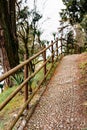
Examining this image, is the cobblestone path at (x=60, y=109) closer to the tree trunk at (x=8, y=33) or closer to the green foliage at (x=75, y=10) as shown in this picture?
the tree trunk at (x=8, y=33)

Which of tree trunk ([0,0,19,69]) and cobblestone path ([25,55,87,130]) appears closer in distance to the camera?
cobblestone path ([25,55,87,130])

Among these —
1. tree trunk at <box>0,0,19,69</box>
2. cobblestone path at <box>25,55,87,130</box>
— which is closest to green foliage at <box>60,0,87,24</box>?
tree trunk at <box>0,0,19,69</box>

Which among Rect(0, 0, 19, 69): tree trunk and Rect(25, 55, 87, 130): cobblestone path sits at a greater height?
Rect(0, 0, 19, 69): tree trunk

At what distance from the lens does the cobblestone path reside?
5.50 meters

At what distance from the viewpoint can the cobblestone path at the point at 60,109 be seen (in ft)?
18.0

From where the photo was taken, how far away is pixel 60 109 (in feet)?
20.8

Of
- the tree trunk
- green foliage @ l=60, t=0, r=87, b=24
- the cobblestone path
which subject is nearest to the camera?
the cobblestone path

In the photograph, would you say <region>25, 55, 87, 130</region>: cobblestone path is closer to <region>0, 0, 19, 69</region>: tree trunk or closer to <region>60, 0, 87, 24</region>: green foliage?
<region>0, 0, 19, 69</region>: tree trunk

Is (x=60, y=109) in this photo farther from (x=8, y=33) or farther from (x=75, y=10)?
(x=75, y=10)

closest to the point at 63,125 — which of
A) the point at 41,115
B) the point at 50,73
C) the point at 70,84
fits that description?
the point at 41,115

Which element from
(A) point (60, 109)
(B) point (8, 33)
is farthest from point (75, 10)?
(A) point (60, 109)

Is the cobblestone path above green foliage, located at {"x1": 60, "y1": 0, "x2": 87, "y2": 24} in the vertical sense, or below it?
below

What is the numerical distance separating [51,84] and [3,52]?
284 centimetres

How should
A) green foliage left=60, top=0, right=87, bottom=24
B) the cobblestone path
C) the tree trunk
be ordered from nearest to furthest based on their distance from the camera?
the cobblestone path, the tree trunk, green foliage left=60, top=0, right=87, bottom=24
